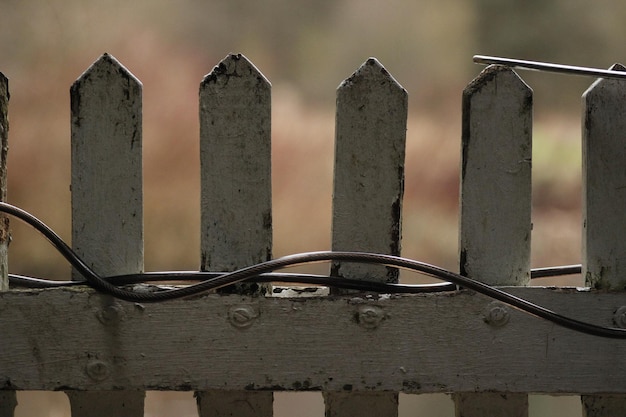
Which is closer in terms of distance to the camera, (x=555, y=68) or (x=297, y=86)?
(x=555, y=68)

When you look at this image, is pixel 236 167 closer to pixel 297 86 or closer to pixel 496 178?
pixel 496 178

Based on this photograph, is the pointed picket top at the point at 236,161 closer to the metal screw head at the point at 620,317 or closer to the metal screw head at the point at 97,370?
the metal screw head at the point at 97,370

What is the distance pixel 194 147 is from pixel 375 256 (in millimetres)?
1042

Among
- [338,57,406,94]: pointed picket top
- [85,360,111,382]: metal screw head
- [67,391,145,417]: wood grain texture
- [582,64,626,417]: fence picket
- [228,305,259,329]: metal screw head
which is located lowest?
[67,391,145,417]: wood grain texture

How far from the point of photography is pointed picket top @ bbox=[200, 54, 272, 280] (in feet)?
3.34

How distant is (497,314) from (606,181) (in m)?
0.22

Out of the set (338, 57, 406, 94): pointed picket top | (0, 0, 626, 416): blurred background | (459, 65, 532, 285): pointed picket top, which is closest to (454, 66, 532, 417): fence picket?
(459, 65, 532, 285): pointed picket top

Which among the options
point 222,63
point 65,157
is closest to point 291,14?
point 65,157

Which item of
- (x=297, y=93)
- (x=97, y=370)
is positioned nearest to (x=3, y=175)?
(x=97, y=370)

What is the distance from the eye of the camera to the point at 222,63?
3.34 feet

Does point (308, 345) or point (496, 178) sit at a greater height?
point (496, 178)

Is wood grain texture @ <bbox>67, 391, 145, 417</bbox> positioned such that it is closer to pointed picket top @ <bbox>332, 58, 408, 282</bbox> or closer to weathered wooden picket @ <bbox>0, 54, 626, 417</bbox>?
weathered wooden picket @ <bbox>0, 54, 626, 417</bbox>

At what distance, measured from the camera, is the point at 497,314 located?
999 millimetres

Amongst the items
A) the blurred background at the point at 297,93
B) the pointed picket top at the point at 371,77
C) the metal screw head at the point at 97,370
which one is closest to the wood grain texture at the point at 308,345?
the metal screw head at the point at 97,370
